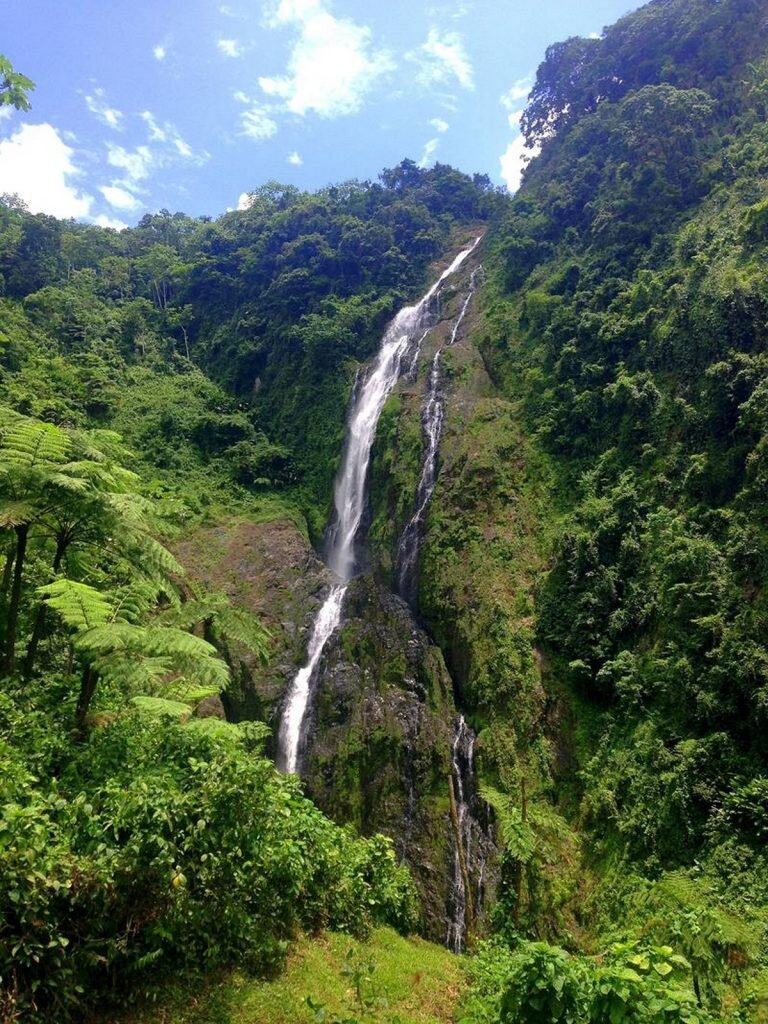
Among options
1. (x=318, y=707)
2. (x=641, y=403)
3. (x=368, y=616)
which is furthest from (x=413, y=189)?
(x=318, y=707)

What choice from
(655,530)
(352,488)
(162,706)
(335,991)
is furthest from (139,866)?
(352,488)

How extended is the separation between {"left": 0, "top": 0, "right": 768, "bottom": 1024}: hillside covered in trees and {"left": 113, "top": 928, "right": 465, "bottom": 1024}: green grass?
0.17 m

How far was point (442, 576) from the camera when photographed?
20.9 m

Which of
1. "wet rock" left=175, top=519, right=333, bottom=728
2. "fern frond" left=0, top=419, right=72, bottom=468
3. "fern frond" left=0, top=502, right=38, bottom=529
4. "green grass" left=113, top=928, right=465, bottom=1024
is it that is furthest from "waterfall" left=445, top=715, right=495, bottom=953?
A: "fern frond" left=0, top=419, right=72, bottom=468

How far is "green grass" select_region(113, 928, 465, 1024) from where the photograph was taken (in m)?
5.05

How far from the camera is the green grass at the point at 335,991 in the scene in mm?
5055

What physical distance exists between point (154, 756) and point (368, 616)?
14.7m

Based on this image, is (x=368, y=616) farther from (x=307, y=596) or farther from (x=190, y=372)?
(x=190, y=372)

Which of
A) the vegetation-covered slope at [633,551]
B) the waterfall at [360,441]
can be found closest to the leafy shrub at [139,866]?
the vegetation-covered slope at [633,551]

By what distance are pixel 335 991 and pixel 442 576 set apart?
15.3 metres

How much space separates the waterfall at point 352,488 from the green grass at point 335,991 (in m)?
9.95

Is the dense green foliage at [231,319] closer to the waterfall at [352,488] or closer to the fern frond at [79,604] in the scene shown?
the waterfall at [352,488]

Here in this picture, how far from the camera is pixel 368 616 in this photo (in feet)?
67.1

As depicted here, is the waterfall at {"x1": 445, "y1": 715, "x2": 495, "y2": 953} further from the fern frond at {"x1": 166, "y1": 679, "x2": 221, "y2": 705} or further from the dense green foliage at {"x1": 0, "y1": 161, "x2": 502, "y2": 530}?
the dense green foliage at {"x1": 0, "y1": 161, "x2": 502, "y2": 530}
